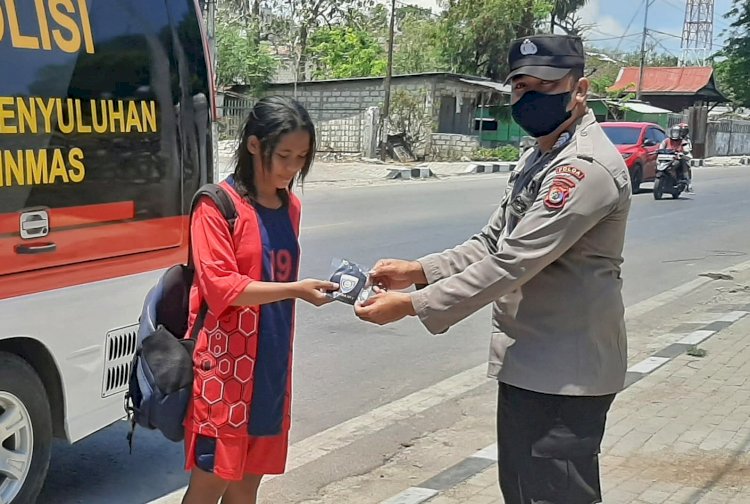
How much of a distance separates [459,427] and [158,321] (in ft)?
9.08

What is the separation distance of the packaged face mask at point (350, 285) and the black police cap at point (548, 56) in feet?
2.58

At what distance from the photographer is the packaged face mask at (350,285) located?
9.35 feet

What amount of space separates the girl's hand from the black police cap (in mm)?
864

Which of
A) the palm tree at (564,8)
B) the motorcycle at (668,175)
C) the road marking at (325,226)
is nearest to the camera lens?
the road marking at (325,226)

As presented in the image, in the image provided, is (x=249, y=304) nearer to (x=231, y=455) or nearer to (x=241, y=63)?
(x=231, y=455)

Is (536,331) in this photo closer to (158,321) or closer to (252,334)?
(252,334)

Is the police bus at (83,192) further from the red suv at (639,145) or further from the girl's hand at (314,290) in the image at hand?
the red suv at (639,145)

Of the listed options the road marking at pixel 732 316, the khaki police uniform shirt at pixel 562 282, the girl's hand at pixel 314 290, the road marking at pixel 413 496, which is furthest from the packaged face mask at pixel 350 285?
the road marking at pixel 732 316

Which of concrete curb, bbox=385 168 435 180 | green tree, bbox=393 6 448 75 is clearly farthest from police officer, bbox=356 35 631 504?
green tree, bbox=393 6 448 75

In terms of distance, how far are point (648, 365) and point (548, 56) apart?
4449 mm

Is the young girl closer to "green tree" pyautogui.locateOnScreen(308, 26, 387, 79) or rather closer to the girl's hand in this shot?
the girl's hand

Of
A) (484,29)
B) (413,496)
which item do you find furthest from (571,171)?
(484,29)

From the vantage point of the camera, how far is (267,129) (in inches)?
112

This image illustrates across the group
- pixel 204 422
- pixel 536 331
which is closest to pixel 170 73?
pixel 204 422
